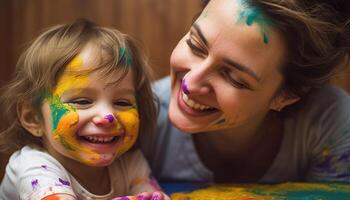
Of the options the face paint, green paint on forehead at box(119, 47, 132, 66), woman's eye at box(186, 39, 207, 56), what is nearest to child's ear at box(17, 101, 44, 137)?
green paint on forehead at box(119, 47, 132, 66)

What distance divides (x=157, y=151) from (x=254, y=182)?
26cm

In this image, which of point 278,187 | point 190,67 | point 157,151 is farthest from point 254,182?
point 190,67

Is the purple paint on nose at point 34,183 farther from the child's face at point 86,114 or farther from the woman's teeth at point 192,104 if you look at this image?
the woman's teeth at point 192,104

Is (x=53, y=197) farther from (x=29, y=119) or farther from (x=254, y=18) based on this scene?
(x=254, y=18)

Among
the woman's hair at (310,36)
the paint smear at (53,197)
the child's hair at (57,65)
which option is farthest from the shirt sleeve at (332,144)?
the paint smear at (53,197)

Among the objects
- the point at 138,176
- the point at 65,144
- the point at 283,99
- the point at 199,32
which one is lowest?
the point at 138,176

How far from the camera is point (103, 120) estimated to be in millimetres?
915

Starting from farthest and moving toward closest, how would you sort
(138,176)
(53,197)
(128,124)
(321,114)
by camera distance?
(321,114)
(138,176)
(128,124)
(53,197)

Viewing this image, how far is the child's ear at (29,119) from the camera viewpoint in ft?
3.25

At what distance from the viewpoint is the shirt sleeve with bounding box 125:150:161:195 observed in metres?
1.06

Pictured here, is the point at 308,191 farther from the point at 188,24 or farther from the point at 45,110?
the point at 188,24

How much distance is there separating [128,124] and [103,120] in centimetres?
7

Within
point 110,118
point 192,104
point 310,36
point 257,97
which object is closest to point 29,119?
point 110,118

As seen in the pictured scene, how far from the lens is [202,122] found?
1.01 metres
